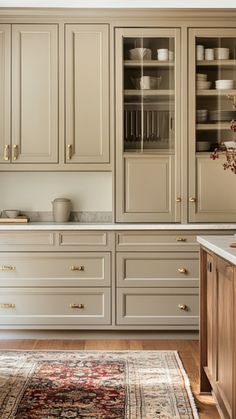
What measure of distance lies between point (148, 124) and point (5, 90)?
115cm

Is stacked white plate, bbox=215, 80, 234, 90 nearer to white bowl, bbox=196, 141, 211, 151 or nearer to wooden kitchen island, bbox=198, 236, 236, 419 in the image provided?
white bowl, bbox=196, 141, 211, 151

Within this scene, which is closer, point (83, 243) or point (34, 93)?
point (83, 243)

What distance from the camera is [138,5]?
472cm

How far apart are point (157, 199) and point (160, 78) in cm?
96

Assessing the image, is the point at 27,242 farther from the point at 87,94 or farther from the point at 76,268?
the point at 87,94

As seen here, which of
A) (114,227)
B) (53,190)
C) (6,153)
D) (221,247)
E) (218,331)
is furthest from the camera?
(53,190)

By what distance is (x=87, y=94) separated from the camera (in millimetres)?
4863

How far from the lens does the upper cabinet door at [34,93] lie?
4844 millimetres

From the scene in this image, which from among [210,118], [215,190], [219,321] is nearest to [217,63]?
[210,118]

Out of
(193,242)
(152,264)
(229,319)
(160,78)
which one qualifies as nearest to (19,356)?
(152,264)

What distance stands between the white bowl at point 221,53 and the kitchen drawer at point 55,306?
2.01m

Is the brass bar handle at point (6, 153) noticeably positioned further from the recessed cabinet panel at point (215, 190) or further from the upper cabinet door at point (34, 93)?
the recessed cabinet panel at point (215, 190)

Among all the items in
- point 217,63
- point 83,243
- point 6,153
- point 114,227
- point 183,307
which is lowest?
point 183,307

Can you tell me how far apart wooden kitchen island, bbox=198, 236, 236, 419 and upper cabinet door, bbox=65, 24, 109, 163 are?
69.7 inches
